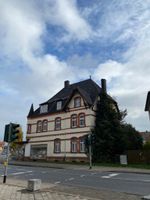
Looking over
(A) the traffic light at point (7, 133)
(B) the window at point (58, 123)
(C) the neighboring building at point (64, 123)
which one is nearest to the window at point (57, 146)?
(C) the neighboring building at point (64, 123)

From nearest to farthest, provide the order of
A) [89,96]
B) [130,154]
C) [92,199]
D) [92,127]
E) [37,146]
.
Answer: [92,199]
[130,154]
[92,127]
[89,96]
[37,146]

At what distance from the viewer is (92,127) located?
118ft

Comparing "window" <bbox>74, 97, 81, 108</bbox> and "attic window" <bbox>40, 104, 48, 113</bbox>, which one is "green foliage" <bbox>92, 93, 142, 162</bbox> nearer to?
"window" <bbox>74, 97, 81, 108</bbox>

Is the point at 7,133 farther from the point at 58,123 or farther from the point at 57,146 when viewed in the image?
the point at 58,123

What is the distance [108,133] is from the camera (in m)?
34.3

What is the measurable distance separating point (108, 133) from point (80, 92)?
7.80 meters

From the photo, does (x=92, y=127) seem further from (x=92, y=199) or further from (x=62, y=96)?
(x=92, y=199)

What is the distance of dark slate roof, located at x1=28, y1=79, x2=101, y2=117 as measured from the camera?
123ft

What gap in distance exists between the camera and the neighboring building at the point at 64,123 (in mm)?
36594

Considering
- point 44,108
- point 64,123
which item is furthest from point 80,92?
point 44,108

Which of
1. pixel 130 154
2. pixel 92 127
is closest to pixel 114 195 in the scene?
pixel 130 154

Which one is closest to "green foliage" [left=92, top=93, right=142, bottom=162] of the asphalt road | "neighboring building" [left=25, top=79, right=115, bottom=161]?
"neighboring building" [left=25, top=79, right=115, bottom=161]

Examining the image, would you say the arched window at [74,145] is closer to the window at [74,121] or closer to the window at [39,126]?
the window at [74,121]

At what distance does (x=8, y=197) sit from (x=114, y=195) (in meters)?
4.17
